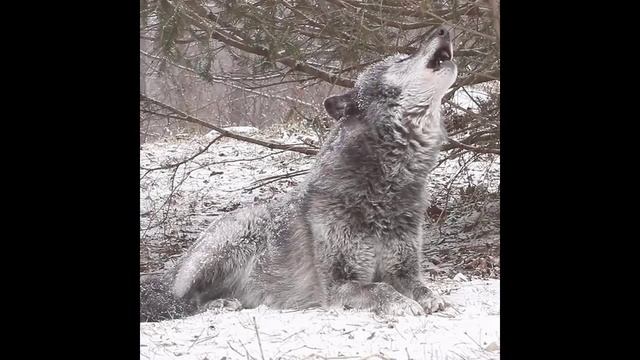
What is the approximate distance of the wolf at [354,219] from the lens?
4266 mm

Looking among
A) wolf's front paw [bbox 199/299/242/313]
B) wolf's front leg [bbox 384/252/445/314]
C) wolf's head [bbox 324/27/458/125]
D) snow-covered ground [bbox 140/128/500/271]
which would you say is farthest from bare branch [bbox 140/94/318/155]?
wolf's front paw [bbox 199/299/242/313]

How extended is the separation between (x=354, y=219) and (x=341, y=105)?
2.63ft

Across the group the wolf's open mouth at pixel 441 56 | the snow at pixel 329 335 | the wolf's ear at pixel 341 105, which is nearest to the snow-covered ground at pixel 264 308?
the snow at pixel 329 335

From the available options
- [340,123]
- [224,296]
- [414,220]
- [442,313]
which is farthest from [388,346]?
[340,123]

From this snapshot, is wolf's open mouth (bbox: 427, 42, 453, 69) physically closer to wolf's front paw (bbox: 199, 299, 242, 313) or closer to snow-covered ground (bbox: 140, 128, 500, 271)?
snow-covered ground (bbox: 140, 128, 500, 271)

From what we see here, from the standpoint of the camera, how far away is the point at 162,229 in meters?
4.71

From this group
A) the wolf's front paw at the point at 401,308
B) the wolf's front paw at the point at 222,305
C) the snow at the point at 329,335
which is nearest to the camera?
the snow at the point at 329,335

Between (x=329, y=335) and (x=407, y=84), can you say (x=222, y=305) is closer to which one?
(x=329, y=335)

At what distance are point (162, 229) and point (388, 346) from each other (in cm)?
Answer: 190

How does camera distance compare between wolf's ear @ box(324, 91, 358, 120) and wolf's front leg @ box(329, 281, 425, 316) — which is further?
wolf's ear @ box(324, 91, 358, 120)

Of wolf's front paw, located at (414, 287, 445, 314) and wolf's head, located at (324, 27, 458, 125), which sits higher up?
wolf's head, located at (324, 27, 458, 125)

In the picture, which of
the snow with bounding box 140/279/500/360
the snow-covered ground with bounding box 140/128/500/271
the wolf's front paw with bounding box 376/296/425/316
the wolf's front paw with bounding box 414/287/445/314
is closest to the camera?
the snow with bounding box 140/279/500/360

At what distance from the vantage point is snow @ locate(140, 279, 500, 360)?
12.5ft

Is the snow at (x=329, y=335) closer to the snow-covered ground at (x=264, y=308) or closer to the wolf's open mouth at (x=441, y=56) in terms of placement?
the snow-covered ground at (x=264, y=308)
